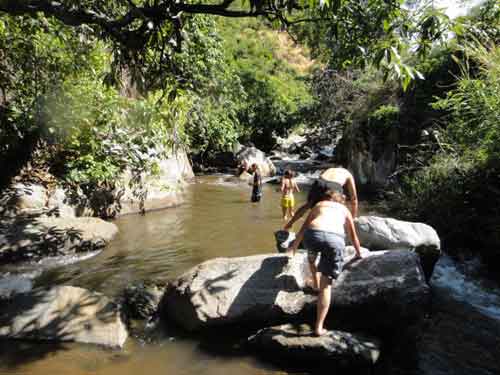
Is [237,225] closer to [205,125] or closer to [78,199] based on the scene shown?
[78,199]

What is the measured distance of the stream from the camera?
14.2ft

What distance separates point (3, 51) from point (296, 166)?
16.2 meters

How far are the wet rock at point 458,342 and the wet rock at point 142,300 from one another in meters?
3.45

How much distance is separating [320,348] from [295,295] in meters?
0.85

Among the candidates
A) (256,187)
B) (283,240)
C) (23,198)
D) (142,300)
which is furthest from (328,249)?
(256,187)

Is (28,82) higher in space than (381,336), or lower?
higher

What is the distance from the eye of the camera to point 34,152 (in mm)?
9734

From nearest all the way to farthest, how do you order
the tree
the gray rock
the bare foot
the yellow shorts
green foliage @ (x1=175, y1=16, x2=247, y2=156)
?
the tree, the bare foot, the gray rock, the yellow shorts, green foliage @ (x1=175, y1=16, x2=247, y2=156)

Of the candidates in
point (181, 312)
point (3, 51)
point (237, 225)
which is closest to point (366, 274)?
point (181, 312)

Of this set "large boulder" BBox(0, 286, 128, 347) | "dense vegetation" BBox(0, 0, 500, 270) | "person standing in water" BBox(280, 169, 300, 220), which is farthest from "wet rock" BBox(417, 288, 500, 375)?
"person standing in water" BBox(280, 169, 300, 220)

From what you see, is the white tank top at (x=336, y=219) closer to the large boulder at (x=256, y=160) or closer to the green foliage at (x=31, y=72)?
the green foliage at (x=31, y=72)

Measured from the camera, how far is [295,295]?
5047 millimetres

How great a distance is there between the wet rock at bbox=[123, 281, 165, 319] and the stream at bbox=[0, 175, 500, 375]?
45cm

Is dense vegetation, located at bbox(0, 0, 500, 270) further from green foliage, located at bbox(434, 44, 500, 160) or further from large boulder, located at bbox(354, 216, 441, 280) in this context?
large boulder, located at bbox(354, 216, 441, 280)
